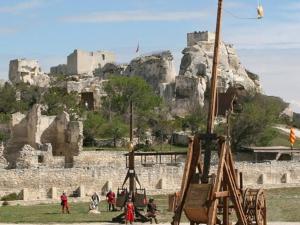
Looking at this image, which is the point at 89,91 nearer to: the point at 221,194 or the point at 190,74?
the point at 190,74

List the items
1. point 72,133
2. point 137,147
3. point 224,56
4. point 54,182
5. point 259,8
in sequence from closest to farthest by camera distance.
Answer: point 259,8, point 54,182, point 72,133, point 137,147, point 224,56

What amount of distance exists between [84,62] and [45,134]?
5204cm

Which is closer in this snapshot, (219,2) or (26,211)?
(219,2)

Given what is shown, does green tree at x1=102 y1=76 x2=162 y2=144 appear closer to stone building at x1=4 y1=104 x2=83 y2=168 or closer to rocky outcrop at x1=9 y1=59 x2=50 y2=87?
stone building at x1=4 y1=104 x2=83 y2=168

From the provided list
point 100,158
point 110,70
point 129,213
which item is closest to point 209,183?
point 129,213

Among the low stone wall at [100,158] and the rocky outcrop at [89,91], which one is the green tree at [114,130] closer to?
the low stone wall at [100,158]

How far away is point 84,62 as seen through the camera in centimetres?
11000

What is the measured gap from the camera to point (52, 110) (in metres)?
70.9

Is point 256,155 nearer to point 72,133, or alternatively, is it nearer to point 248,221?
point 72,133

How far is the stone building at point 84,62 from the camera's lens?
10900cm

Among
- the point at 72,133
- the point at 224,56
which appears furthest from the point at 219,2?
the point at 224,56

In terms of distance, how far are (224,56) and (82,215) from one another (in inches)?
2582

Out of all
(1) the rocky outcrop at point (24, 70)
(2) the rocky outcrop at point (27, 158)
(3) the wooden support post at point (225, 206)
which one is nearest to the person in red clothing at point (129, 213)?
(3) the wooden support post at point (225, 206)

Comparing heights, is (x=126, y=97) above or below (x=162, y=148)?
above
